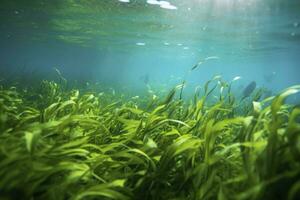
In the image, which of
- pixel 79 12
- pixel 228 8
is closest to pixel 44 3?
pixel 79 12

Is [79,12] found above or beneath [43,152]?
above

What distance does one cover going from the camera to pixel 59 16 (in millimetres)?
24109

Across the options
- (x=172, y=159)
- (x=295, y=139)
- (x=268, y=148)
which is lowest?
(x=172, y=159)

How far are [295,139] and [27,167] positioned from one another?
2303mm

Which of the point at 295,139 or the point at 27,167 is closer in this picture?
the point at 295,139

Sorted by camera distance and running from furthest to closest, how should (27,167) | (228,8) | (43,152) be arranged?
(228,8) < (43,152) < (27,167)

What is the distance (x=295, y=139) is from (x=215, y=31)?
25974 mm

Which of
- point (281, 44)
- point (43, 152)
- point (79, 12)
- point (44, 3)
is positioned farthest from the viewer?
point (281, 44)

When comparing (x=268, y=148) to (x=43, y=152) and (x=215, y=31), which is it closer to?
(x=43, y=152)

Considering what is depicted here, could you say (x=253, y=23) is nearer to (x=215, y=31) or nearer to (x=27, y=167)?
(x=215, y=31)

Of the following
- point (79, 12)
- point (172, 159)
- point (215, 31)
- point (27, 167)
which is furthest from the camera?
point (215, 31)

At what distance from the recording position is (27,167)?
2354 mm

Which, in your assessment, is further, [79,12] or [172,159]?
[79,12]

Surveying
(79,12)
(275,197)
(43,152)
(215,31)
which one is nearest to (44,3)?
(79,12)
